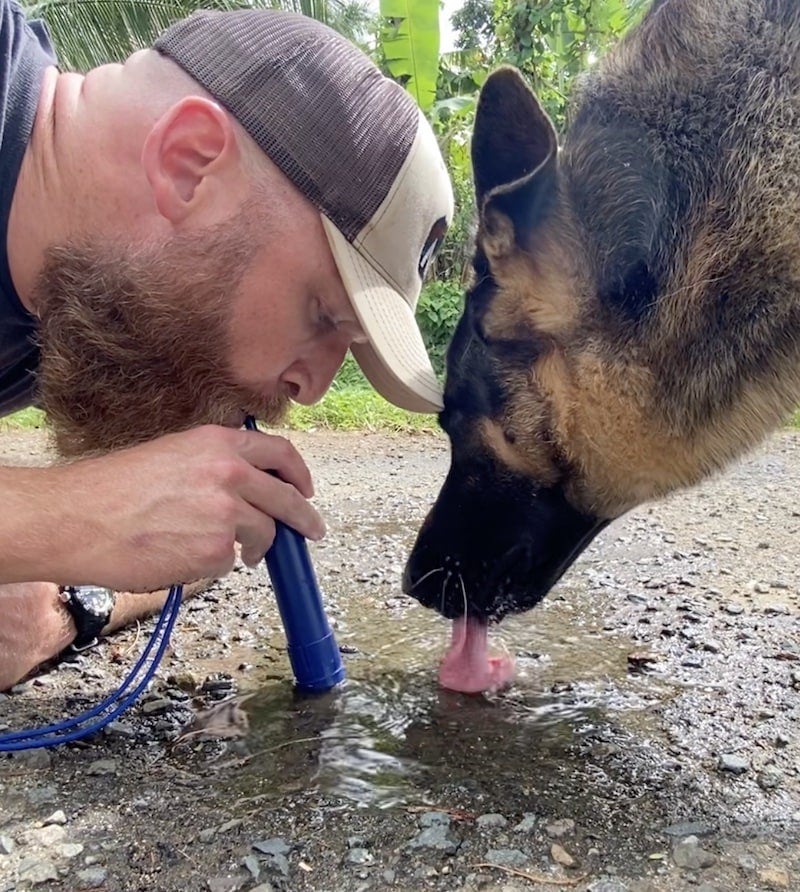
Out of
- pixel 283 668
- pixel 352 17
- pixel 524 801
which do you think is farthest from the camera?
pixel 352 17

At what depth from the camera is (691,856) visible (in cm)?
168

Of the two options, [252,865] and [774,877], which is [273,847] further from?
[774,877]

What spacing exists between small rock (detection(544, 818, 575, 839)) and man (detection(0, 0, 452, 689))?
0.83m

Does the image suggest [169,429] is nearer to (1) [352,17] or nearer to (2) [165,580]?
(2) [165,580]

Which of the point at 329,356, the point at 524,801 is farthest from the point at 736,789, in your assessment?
the point at 329,356

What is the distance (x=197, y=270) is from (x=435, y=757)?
124 cm

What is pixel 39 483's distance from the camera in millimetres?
1969

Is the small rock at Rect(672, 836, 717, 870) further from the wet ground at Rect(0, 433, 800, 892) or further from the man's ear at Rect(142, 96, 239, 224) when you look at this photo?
the man's ear at Rect(142, 96, 239, 224)

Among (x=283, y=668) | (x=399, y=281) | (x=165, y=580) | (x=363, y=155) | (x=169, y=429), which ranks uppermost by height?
(x=363, y=155)

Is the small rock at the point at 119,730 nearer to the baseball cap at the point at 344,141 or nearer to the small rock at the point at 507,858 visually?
the small rock at the point at 507,858

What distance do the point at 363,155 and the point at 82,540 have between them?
105 cm

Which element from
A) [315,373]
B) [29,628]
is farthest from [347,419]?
[315,373]

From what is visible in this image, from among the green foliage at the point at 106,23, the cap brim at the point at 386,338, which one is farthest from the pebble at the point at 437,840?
the green foliage at the point at 106,23

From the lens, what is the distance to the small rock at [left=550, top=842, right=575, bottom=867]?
1.67 metres
